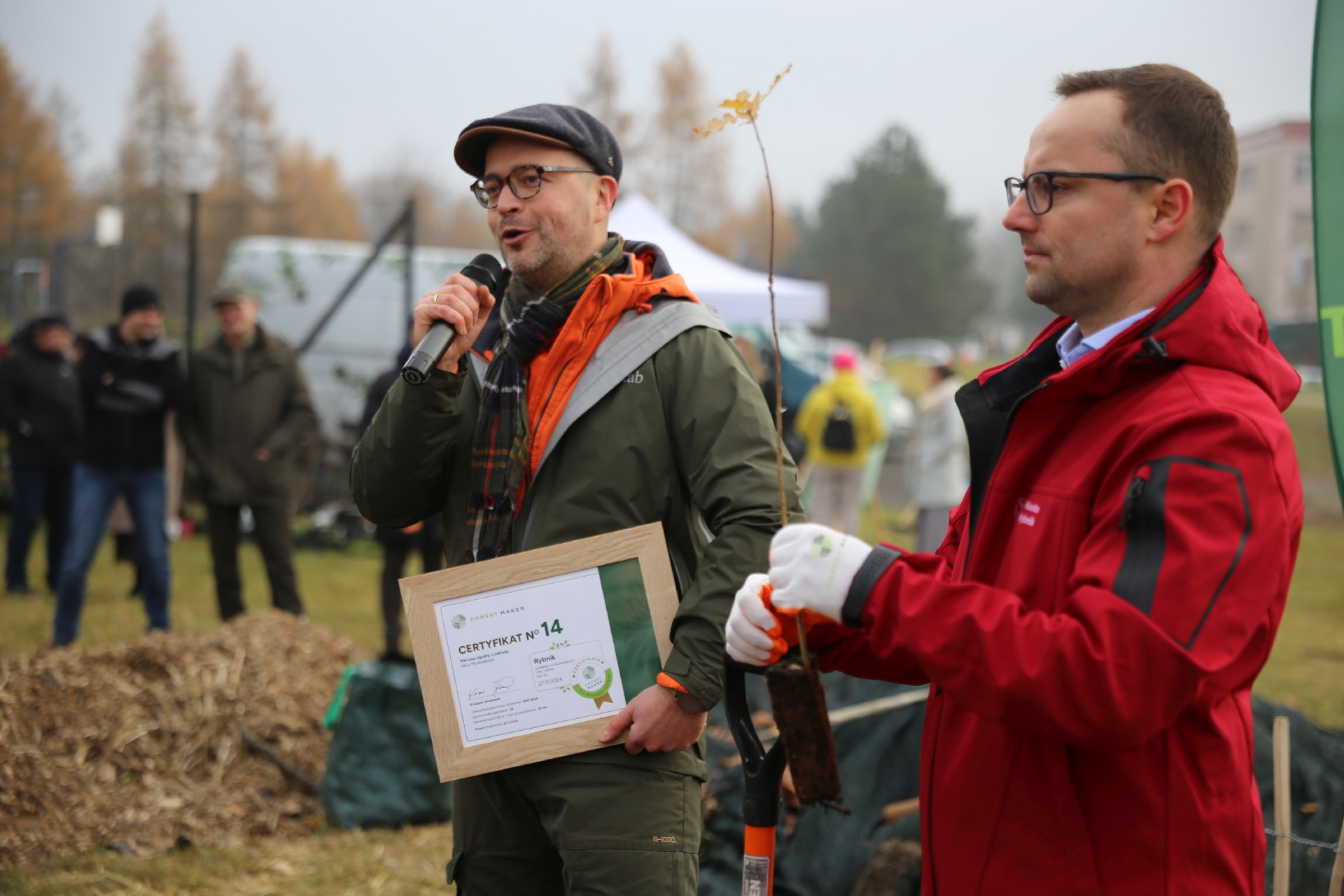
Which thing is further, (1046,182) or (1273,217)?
(1273,217)

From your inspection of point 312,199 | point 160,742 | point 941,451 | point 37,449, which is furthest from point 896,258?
point 160,742

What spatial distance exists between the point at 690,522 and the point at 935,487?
8.06 metres

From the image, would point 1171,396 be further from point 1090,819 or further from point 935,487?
point 935,487

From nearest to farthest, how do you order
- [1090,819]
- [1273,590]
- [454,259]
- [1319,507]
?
[1273,590] → [1090,819] → [454,259] → [1319,507]

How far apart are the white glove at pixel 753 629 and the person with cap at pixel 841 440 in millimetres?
9345

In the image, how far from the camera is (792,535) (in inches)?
63.6

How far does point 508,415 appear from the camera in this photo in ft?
7.93

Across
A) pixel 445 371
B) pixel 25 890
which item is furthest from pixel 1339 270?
pixel 25 890

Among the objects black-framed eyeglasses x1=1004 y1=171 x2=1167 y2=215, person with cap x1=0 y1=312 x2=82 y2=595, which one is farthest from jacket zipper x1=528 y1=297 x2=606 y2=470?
person with cap x1=0 y1=312 x2=82 y2=595

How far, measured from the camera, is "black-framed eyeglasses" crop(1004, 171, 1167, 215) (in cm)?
160

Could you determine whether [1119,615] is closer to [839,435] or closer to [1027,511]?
[1027,511]

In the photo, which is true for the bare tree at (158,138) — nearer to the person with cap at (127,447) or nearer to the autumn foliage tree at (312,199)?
the autumn foliage tree at (312,199)

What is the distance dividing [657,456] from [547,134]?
2.48ft

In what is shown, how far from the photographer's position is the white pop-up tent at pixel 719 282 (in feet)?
37.4
